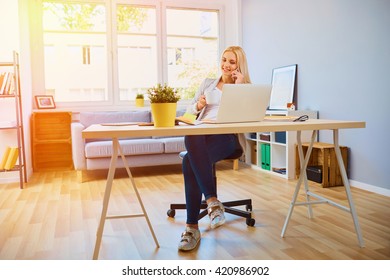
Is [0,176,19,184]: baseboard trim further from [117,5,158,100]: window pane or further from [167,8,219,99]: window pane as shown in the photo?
[167,8,219,99]: window pane

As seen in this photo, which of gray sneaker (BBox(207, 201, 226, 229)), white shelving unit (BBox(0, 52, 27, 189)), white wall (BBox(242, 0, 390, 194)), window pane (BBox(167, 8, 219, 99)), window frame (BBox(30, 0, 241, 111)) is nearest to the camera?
gray sneaker (BBox(207, 201, 226, 229))

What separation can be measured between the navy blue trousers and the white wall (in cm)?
152

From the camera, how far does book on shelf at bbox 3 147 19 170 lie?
3631mm

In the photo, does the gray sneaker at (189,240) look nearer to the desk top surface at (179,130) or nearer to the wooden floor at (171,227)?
the wooden floor at (171,227)

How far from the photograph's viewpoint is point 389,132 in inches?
117

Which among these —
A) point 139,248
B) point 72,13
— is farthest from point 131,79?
point 139,248

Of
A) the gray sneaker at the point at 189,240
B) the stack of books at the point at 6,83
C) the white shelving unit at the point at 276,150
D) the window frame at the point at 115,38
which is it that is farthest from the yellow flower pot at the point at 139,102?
the gray sneaker at the point at 189,240

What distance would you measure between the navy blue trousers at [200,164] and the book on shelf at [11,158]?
2.30 metres

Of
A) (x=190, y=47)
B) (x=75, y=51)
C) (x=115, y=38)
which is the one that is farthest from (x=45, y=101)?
(x=190, y=47)

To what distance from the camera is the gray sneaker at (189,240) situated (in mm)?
1949

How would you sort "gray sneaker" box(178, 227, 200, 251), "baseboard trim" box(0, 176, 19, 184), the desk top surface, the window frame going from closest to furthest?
the desk top surface → "gray sneaker" box(178, 227, 200, 251) → "baseboard trim" box(0, 176, 19, 184) → the window frame

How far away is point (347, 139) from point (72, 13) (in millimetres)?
3696

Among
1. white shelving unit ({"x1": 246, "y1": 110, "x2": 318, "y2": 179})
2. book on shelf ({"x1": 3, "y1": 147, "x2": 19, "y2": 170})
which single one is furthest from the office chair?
book on shelf ({"x1": 3, "y1": 147, "x2": 19, "y2": 170})
